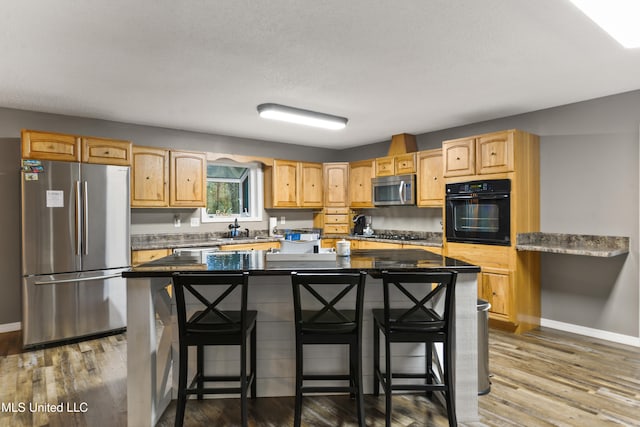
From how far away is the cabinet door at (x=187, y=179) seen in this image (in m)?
5.14

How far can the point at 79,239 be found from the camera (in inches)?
158

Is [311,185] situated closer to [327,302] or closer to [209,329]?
[327,302]

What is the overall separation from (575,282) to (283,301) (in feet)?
11.3

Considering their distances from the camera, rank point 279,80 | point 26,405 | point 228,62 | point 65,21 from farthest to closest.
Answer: point 279,80, point 228,62, point 26,405, point 65,21

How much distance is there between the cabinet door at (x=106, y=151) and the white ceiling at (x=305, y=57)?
0.39 metres

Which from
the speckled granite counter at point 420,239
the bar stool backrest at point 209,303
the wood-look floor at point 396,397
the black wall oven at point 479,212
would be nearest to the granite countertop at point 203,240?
the speckled granite counter at point 420,239

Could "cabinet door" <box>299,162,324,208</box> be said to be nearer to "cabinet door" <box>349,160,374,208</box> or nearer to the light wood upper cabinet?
"cabinet door" <box>349,160,374,208</box>

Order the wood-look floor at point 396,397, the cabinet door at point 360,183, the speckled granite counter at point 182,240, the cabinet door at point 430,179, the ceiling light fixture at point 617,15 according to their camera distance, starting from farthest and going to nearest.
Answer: the cabinet door at point 360,183 < the cabinet door at point 430,179 < the speckled granite counter at point 182,240 < the wood-look floor at point 396,397 < the ceiling light fixture at point 617,15

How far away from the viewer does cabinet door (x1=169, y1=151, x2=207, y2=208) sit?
514 centimetres

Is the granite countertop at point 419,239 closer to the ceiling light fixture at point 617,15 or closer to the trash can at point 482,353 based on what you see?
the trash can at point 482,353

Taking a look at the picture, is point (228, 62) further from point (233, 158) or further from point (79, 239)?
point (233, 158)

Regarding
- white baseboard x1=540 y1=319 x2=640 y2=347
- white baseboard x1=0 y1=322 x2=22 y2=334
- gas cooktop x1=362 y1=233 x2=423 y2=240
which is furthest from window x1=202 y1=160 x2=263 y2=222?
white baseboard x1=540 y1=319 x2=640 y2=347

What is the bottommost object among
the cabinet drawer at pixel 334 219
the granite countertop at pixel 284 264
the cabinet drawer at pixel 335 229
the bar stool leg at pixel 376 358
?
the bar stool leg at pixel 376 358

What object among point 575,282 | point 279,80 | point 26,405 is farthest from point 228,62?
point 575,282
